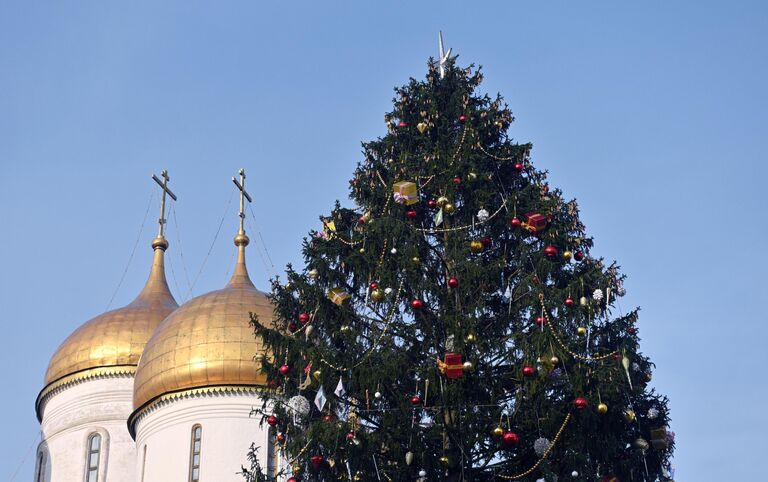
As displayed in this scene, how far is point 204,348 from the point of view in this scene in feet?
84.9

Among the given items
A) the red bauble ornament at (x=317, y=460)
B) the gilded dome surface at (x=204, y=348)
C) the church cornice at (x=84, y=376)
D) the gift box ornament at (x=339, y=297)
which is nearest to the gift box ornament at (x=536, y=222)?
the gift box ornament at (x=339, y=297)

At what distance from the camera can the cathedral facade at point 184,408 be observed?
1013 inches

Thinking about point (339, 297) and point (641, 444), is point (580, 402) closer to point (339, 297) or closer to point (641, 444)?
point (641, 444)

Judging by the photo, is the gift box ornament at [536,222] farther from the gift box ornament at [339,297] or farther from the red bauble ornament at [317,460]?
the red bauble ornament at [317,460]

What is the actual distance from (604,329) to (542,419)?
1.59m

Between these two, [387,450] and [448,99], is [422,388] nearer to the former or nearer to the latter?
[387,450]

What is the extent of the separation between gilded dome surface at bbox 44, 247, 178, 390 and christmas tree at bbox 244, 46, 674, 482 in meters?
13.6

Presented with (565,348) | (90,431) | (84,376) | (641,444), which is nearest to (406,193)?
(565,348)

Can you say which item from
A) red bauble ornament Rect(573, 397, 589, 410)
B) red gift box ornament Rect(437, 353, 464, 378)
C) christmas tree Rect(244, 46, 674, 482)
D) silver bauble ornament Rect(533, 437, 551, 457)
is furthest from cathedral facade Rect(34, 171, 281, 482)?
red bauble ornament Rect(573, 397, 589, 410)

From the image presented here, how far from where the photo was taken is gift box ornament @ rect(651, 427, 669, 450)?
16219mm

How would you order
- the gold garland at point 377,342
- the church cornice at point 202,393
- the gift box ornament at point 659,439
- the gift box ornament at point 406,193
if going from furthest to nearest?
the church cornice at point 202,393 → the gift box ornament at point 406,193 → the gift box ornament at point 659,439 → the gold garland at point 377,342

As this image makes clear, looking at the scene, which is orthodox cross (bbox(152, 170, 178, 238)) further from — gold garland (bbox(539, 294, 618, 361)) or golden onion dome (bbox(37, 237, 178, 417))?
gold garland (bbox(539, 294, 618, 361))

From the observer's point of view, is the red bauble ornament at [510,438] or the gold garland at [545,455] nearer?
the red bauble ornament at [510,438]

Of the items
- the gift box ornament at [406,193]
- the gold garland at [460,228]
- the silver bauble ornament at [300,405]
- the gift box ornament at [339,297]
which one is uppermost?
the gift box ornament at [406,193]
